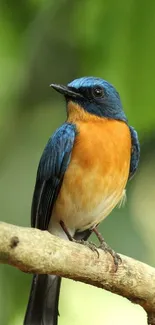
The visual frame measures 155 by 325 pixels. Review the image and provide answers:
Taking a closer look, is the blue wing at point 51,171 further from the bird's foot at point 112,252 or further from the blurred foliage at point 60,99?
the bird's foot at point 112,252

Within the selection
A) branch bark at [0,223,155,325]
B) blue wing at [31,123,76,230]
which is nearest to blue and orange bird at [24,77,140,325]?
blue wing at [31,123,76,230]

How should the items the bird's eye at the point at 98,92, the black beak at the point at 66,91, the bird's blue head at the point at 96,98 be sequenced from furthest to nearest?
the bird's eye at the point at 98,92
the bird's blue head at the point at 96,98
the black beak at the point at 66,91

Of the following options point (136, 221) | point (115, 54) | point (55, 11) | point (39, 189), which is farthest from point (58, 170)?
point (115, 54)

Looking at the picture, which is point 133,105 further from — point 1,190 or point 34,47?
point 1,190

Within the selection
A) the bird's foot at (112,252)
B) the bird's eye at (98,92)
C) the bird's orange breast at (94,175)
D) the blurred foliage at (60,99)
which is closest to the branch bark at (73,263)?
the bird's foot at (112,252)

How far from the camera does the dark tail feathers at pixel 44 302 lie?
3767 mm

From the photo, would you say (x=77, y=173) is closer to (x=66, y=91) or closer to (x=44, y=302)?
(x=66, y=91)

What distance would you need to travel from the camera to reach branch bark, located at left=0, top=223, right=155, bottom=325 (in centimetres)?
231

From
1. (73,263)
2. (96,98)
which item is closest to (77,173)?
(96,98)

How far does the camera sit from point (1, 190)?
392 centimetres

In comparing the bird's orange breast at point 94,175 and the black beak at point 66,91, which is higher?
the black beak at point 66,91

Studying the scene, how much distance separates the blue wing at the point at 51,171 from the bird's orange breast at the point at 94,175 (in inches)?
1.6

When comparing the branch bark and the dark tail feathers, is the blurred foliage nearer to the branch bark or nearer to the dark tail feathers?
the dark tail feathers

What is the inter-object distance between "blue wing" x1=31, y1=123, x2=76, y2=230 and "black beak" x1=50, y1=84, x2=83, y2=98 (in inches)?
8.5
